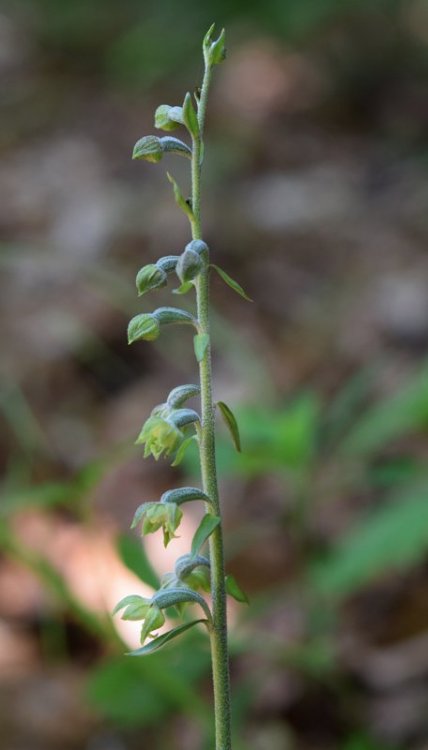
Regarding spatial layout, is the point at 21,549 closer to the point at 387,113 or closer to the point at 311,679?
the point at 311,679

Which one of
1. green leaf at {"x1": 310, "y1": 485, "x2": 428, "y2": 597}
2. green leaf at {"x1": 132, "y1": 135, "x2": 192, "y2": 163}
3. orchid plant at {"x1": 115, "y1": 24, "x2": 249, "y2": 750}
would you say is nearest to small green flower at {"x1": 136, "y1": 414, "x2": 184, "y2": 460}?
orchid plant at {"x1": 115, "y1": 24, "x2": 249, "y2": 750}

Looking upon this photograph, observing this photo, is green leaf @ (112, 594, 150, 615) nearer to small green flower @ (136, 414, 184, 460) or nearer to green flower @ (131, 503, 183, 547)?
green flower @ (131, 503, 183, 547)

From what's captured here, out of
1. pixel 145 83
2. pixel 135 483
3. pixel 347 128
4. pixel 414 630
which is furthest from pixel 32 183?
pixel 414 630

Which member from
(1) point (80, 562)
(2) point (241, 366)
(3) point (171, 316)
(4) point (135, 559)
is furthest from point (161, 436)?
(2) point (241, 366)

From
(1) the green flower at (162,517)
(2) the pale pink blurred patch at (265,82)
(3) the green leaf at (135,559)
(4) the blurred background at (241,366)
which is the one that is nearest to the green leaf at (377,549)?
(4) the blurred background at (241,366)

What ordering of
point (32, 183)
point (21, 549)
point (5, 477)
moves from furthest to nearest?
point (32, 183) → point (5, 477) → point (21, 549)

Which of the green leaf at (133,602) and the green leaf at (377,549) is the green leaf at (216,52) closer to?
the green leaf at (133,602)
